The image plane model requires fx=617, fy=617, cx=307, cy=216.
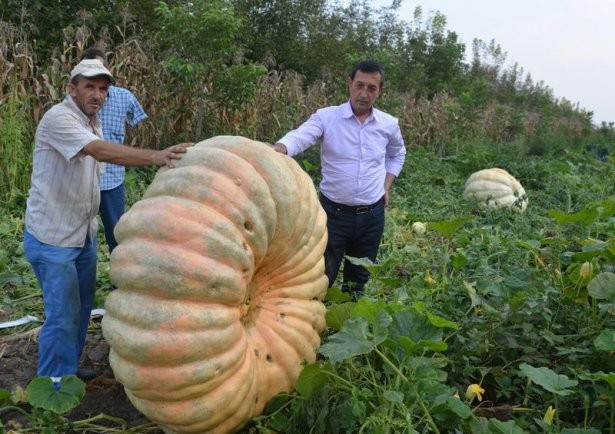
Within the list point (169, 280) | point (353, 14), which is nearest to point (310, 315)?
point (169, 280)

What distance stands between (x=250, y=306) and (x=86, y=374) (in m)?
1.31

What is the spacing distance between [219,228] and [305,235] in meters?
0.51

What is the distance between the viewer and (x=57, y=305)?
3.03m

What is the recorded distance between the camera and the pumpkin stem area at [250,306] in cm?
247

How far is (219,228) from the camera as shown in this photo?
2.23 meters

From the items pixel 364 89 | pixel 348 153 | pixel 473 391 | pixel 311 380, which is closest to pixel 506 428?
pixel 473 391

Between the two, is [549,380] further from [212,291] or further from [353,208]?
[353,208]

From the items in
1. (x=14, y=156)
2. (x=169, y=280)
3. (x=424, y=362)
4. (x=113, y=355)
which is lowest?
(x=14, y=156)

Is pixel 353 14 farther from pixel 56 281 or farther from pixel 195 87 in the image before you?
pixel 56 281

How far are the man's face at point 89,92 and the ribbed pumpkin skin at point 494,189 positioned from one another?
562 centimetres

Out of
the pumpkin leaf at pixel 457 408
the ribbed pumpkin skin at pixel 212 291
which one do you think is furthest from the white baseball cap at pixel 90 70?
the pumpkin leaf at pixel 457 408

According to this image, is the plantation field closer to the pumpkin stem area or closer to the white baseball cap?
the pumpkin stem area

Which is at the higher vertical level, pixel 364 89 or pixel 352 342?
pixel 364 89

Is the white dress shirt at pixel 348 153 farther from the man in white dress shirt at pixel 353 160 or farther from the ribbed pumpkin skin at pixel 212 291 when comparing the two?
the ribbed pumpkin skin at pixel 212 291
